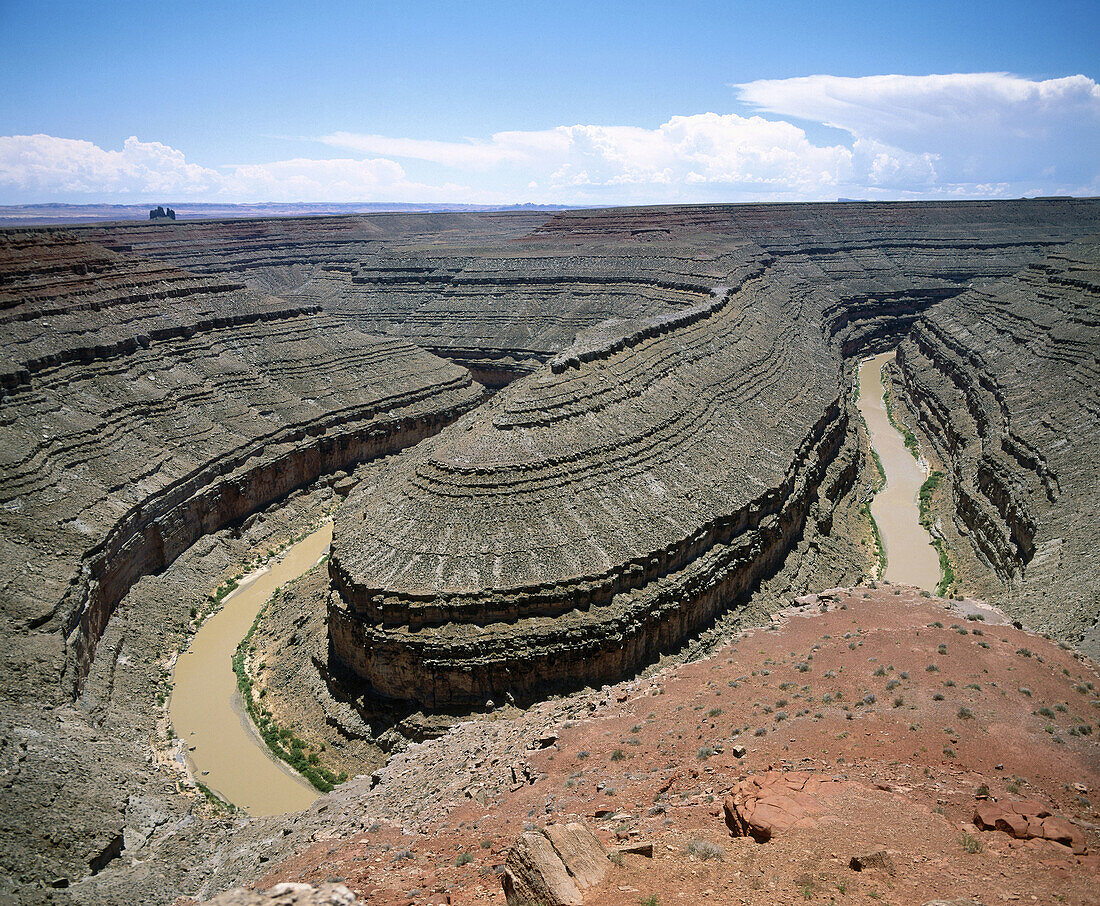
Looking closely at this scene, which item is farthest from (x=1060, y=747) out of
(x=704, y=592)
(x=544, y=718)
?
(x=704, y=592)

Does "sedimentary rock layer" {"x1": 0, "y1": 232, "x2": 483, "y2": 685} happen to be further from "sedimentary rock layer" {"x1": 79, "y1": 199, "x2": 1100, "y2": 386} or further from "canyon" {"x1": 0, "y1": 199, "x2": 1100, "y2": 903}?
"sedimentary rock layer" {"x1": 79, "y1": 199, "x2": 1100, "y2": 386}

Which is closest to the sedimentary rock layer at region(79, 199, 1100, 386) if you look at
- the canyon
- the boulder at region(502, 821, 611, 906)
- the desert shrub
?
the canyon

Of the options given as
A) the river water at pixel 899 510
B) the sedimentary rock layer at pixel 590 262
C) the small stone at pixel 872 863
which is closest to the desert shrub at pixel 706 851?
the small stone at pixel 872 863

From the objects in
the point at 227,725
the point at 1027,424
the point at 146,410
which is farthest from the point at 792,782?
the point at 1027,424

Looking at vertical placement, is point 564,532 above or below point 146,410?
below

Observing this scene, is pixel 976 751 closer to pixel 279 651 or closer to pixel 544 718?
pixel 544 718

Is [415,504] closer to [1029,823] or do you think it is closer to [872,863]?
[872,863]
